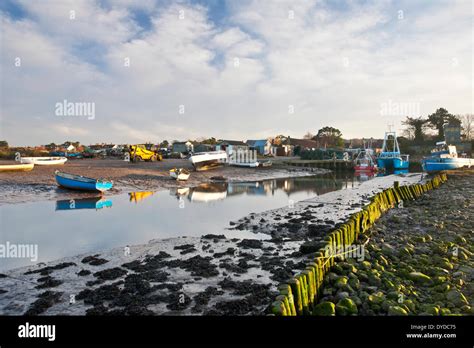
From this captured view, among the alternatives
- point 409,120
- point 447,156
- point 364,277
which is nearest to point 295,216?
point 364,277

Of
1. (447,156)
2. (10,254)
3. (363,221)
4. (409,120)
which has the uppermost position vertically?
(409,120)

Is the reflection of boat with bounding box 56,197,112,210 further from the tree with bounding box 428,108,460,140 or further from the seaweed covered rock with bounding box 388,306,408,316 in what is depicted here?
the tree with bounding box 428,108,460,140

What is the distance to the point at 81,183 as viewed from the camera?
23828 mm

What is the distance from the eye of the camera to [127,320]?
5.70m

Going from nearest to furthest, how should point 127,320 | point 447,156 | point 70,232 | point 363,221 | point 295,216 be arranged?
point 127,320 → point 363,221 → point 70,232 → point 295,216 → point 447,156

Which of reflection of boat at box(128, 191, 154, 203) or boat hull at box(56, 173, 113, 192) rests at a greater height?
boat hull at box(56, 173, 113, 192)

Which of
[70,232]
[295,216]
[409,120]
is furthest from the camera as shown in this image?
[409,120]

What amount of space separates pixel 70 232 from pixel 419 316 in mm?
13470

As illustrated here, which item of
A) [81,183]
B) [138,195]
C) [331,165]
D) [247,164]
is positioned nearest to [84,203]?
[81,183]

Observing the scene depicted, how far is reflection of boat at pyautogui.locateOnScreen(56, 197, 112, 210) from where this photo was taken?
20.3m

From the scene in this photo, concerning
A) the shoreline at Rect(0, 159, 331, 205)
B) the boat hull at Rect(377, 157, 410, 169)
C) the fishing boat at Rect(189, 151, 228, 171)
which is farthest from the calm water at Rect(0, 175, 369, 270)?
the boat hull at Rect(377, 157, 410, 169)

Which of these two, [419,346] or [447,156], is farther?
[447,156]

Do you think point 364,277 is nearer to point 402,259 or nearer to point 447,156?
point 402,259

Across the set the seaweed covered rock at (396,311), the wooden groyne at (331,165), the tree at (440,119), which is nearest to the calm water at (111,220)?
the seaweed covered rock at (396,311)
